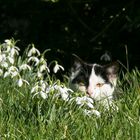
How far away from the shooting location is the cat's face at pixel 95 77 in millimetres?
6086

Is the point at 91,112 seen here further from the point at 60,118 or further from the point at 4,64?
the point at 4,64

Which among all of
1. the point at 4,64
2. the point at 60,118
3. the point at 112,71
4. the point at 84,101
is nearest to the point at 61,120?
the point at 60,118

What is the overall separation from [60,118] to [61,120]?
0.17ft

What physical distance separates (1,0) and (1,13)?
34 centimetres

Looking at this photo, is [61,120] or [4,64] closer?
[61,120]

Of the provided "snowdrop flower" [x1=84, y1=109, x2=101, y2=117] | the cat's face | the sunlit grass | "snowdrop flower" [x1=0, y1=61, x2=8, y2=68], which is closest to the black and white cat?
the cat's face

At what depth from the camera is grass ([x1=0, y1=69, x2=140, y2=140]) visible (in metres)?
4.71

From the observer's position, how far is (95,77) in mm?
6172

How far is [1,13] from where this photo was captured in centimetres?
923

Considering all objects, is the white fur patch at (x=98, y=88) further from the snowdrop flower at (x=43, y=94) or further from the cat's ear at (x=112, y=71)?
the snowdrop flower at (x=43, y=94)

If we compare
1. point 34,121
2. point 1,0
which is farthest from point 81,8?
point 34,121

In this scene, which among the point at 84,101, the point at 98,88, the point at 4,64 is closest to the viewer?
the point at 84,101

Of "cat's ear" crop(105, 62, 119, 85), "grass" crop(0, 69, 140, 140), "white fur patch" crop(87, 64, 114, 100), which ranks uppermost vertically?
"cat's ear" crop(105, 62, 119, 85)

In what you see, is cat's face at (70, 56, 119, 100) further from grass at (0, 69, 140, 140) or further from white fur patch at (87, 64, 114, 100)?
grass at (0, 69, 140, 140)
